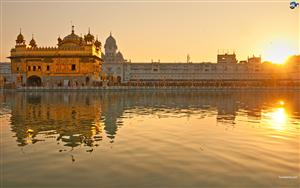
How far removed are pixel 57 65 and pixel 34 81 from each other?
6428 millimetres

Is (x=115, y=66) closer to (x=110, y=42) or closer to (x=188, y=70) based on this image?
(x=110, y=42)

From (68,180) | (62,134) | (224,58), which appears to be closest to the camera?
(68,180)

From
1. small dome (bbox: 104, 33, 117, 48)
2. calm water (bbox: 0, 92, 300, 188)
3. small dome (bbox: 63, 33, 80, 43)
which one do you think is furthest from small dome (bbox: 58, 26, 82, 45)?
calm water (bbox: 0, 92, 300, 188)

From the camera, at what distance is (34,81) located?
64.9 meters

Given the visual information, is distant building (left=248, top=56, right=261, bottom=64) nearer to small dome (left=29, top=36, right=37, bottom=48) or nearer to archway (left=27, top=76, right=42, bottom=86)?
small dome (left=29, top=36, right=37, bottom=48)

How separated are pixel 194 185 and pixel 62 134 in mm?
7364

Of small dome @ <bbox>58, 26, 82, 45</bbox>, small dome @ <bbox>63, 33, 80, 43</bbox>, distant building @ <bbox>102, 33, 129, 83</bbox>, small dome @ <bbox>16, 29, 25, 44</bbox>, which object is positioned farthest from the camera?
distant building @ <bbox>102, 33, 129, 83</bbox>

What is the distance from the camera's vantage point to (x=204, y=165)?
26.9 feet

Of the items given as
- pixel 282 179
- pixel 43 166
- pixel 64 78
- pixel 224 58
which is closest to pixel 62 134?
pixel 43 166

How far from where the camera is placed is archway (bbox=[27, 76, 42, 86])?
63709 millimetres

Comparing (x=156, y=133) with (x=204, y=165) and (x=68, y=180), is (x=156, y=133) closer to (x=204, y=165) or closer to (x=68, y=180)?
(x=204, y=165)

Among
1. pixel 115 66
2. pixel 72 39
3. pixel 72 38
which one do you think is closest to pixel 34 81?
pixel 72 39

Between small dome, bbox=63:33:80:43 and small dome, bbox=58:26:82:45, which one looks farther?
small dome, bbox=63:33:80:43

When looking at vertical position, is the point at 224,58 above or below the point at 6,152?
above
